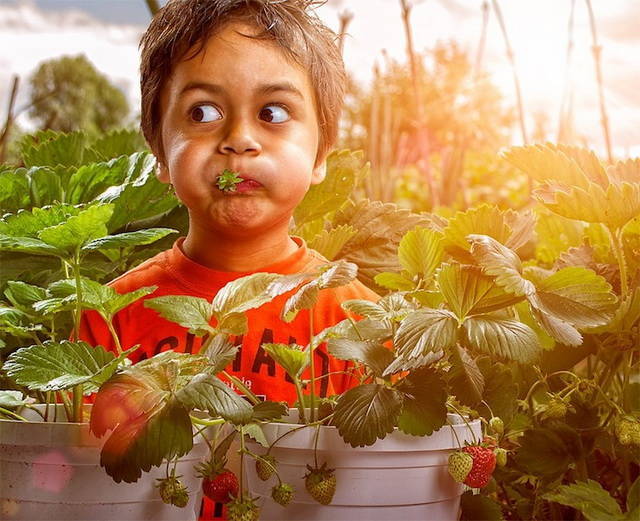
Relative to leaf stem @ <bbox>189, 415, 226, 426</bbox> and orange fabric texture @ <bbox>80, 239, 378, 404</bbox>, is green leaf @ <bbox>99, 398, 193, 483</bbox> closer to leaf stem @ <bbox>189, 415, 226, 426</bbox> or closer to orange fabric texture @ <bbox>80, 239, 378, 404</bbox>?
leaf stem @ <bbox>189, 415, 226, 426</bbox>

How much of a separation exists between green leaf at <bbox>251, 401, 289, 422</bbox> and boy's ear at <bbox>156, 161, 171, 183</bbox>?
49 centimetres

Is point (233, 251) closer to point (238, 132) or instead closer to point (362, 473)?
point (238, 132)

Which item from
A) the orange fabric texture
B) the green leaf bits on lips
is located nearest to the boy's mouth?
the green leaf bits on lips

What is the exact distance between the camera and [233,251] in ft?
2.99

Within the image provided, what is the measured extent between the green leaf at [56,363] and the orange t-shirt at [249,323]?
0.24 meters

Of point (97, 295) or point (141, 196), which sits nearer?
point (97, 295)

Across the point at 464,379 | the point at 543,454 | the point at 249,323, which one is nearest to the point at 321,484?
the point at 464,379

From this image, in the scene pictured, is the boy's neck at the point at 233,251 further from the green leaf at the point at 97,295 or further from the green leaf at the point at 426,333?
the green leaf at the point at 426,333

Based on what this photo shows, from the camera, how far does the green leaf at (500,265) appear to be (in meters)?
0.52

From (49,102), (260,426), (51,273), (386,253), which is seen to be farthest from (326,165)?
(49,102)

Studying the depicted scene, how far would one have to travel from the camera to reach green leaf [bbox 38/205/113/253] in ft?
1.81

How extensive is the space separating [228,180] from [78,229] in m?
0.27

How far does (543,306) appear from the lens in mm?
544

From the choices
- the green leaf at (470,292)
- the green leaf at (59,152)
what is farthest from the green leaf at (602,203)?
the green leaf at (59,152)
